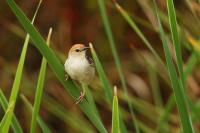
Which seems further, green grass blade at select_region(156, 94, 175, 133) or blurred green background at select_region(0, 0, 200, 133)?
blurred green background at select_region(0, 0, 200, 133)

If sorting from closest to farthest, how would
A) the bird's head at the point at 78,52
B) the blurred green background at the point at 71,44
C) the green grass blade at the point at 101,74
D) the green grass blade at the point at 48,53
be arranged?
the green grass blade at the point at 48,53 → the green grass blade at the point at 101,74 → the bird's head at the point at 78,52 → the blurred green background at the point at 71,44

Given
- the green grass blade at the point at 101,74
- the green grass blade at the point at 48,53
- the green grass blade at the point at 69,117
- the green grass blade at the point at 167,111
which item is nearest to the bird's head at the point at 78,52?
the green grass blade at the point at 101,74

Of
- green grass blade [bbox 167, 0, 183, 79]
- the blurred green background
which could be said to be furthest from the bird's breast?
the blurred green background

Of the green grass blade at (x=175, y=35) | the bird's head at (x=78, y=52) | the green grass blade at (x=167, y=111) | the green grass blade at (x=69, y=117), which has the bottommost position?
the green grass blade at (x=167, y=111)

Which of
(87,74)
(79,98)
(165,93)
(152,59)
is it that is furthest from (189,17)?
(79,98)

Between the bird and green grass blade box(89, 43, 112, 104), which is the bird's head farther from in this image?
green grass blade box(89, 43, 112, 104)

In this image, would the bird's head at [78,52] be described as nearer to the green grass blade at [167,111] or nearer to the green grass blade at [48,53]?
the green grass blade at [48,53]

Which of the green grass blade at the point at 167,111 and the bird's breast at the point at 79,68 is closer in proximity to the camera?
the bird's breast at the point at 79,68

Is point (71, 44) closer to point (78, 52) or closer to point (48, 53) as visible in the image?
point (78, 52)

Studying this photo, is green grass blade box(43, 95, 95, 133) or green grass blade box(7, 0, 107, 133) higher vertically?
green grass blade box(7, 0, 107, 133)

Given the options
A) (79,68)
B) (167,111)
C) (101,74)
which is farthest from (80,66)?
(167,111)

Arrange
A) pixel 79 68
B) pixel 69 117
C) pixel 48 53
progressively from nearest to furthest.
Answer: pixel 48 53 → pixel 79 68 → pixel 69 117
